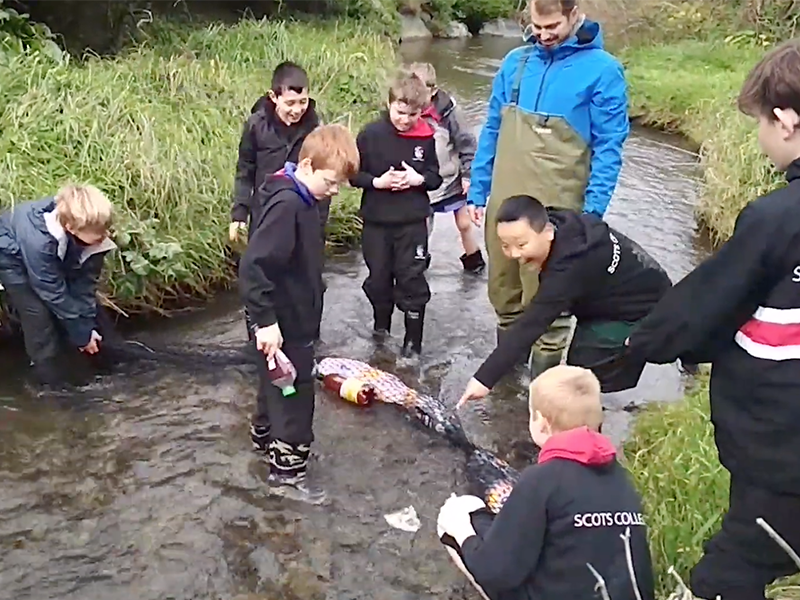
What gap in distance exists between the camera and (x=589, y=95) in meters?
4.29

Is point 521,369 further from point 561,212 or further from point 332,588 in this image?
point 332,588

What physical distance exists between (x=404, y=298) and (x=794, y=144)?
329cm

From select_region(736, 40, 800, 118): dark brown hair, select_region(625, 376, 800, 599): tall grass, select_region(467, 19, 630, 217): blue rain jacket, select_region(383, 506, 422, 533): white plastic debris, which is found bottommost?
select_region(383, 506, 422, 533): white plastic debris

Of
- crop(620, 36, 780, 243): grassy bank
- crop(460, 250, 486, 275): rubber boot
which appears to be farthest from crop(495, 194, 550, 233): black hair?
crop(620, 36, 780, 243): grassy bank

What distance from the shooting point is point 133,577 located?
11.9ft

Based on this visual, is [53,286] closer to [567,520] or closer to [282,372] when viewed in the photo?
[282,372]

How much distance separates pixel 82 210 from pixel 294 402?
141cm

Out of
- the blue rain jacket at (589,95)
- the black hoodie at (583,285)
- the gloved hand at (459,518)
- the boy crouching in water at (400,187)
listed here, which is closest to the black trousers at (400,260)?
the boy crouching in water at (400,187)

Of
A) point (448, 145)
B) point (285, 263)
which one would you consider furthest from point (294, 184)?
point (448, 145)

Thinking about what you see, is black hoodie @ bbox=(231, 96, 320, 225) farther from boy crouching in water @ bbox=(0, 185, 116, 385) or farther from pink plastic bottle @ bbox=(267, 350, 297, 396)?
pink plastic bottle @ bbox=(267, 350, 297, 396)

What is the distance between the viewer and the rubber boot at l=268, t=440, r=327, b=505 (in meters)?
4.15

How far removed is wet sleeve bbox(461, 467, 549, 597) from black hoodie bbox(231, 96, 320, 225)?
9.95ft

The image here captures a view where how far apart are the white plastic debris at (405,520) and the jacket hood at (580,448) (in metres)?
1.65

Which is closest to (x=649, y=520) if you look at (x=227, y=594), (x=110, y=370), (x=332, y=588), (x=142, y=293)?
(x=332, y=588)
